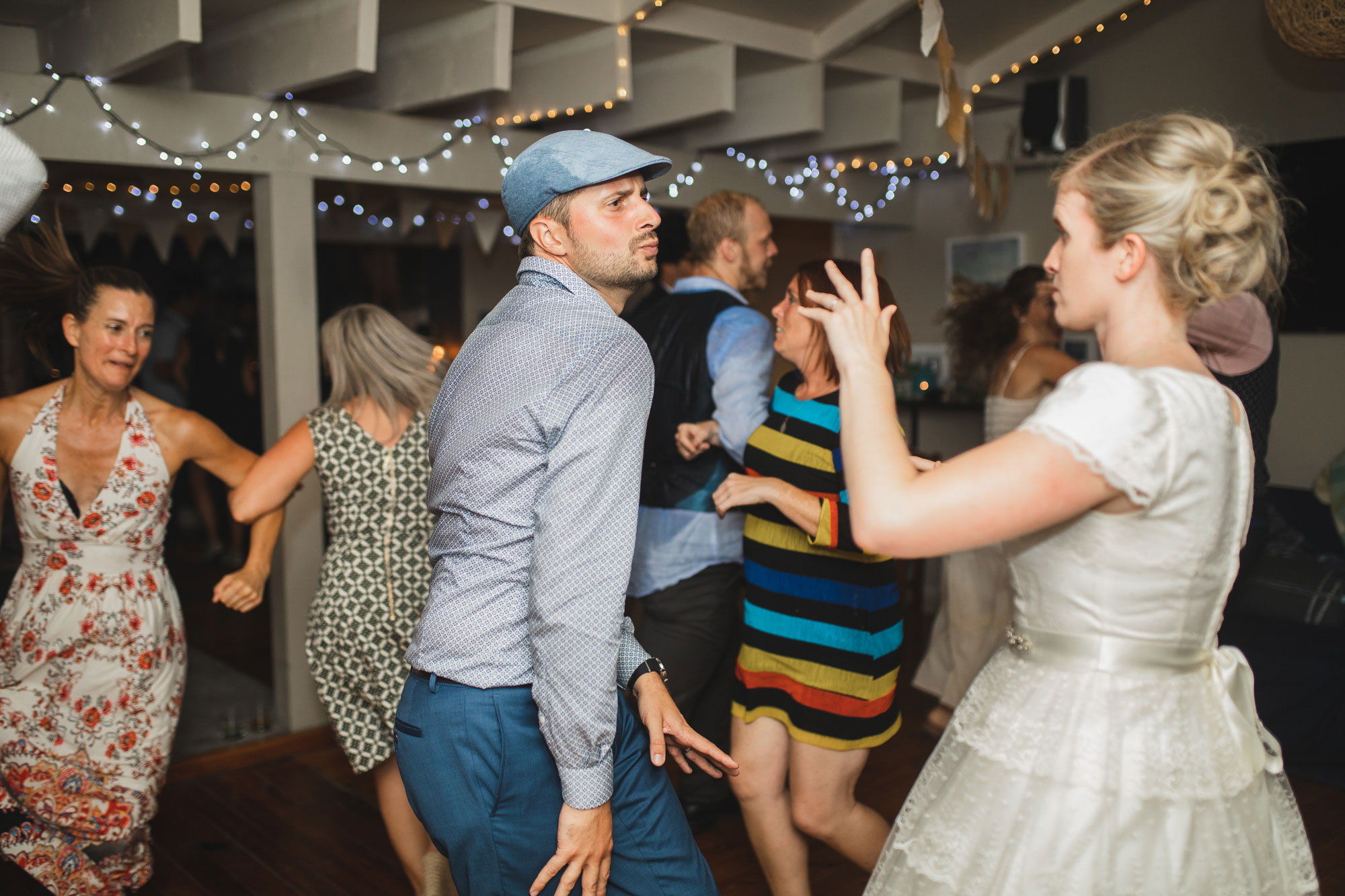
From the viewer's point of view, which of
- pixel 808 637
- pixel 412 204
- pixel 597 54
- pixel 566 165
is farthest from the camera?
pixel 412 204

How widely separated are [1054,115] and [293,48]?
10.8ft

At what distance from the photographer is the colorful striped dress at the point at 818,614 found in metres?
2.13

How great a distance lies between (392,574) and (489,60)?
1626mm

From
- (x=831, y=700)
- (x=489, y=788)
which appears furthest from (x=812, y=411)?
(x=489, y=788)

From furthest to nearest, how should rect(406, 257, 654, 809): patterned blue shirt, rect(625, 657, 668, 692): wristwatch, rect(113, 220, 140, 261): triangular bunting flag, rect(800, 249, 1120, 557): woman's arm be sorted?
rect(113, 220, 140, 261): triangular bunting flag
rect(625, 657, 668, 692): wristwatch
rect(406, 257, 654, 809): patterned blue shirt
rect(800, 249, 1120, 557): woman's arm

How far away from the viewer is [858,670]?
2.13m

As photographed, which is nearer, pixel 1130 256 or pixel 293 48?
pixel 1130 256

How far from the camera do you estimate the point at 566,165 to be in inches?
56.5

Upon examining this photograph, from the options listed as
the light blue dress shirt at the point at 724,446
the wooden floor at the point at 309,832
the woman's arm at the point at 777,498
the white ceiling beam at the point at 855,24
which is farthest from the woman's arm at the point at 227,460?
the white ceiling beam at the point at 855,24

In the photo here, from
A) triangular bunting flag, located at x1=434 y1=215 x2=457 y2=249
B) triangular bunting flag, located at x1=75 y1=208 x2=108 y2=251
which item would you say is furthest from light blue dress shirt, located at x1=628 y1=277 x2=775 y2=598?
triangular bunting flag, located at x1=75 y1=208 x2=108 y2=251

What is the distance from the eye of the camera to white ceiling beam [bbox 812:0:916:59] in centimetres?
346

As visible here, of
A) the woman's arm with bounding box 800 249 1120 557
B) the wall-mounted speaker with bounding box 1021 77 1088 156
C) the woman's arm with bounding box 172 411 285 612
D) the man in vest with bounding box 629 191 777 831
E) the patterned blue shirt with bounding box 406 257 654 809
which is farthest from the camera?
the wall-mounted speaker with bounding box 1021 77 1088 156

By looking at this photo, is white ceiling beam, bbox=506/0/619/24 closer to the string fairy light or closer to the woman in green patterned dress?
the woman in green patterned dress

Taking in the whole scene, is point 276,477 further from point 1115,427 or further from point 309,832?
point 1115,427
